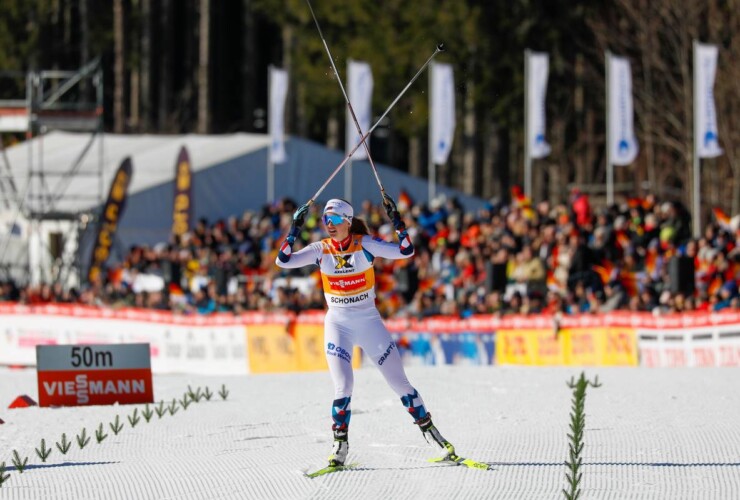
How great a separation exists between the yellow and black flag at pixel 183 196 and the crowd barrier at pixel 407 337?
701cm

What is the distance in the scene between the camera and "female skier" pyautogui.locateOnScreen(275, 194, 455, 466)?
10.7 metres

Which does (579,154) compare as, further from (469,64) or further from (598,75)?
(469,64)

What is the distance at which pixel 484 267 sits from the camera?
23953 mm

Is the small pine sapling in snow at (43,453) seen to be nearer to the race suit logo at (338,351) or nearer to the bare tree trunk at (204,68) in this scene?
A: the race suit logo at (338,351)

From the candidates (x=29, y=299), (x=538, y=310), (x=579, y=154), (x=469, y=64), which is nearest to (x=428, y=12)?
(x=469, y=64)

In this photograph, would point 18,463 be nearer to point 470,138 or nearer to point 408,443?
point 408,443

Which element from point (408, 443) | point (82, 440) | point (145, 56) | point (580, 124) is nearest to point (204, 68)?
point (145, 56)

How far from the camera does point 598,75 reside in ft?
143

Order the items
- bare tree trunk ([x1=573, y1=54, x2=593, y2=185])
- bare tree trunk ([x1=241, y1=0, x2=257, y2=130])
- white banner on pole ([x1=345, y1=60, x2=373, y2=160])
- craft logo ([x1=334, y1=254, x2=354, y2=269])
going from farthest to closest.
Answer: bare tree trunk ([x1=241, y1=0, x2=257, y2=130])
bare tree trunk ([x1=573, y1=54, x2=593, y2=185])
white banner on pole ([x1=345, y1=60, x2=373, y2=160])
craft logo ([x1=334, y1=254, x2=354, y2=269])

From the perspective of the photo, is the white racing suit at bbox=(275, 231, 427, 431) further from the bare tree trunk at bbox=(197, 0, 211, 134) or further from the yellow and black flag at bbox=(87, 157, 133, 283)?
the bare tree trunk at bbox=(197, 0, 211, 134)

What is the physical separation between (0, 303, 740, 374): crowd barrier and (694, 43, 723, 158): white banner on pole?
243 inches

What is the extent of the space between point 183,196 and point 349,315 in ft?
79.0

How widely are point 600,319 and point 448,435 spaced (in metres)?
8.17

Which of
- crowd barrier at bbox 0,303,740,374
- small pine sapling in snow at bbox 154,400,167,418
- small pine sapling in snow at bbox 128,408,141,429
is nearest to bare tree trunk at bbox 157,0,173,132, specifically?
crowd barrier at bbox 0,303,740,374
